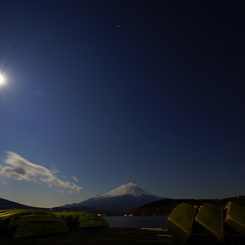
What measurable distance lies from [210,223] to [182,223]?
907 mm

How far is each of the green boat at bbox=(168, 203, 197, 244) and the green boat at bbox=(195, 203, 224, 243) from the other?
0.91 ft

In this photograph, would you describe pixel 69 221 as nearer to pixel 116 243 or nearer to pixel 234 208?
pixel 116 243

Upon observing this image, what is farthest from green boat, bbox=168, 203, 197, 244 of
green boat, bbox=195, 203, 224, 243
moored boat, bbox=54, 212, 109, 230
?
moored boat, bbox=54, 212, 109, 230

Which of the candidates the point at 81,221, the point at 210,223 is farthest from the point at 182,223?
the point at 81,221

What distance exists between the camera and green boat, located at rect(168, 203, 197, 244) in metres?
6.94

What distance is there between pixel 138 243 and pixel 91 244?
1564mm

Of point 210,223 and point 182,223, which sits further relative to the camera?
point 182,223

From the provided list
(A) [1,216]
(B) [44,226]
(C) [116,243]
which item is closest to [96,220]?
(B) [44,226]

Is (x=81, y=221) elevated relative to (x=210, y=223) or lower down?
lower down

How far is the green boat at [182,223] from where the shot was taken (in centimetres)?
694

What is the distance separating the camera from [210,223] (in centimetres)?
670

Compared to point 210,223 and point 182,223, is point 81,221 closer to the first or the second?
point 182,223

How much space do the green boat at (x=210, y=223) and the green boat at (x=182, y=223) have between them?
278 millimetres

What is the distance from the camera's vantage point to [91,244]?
7.17 metres
